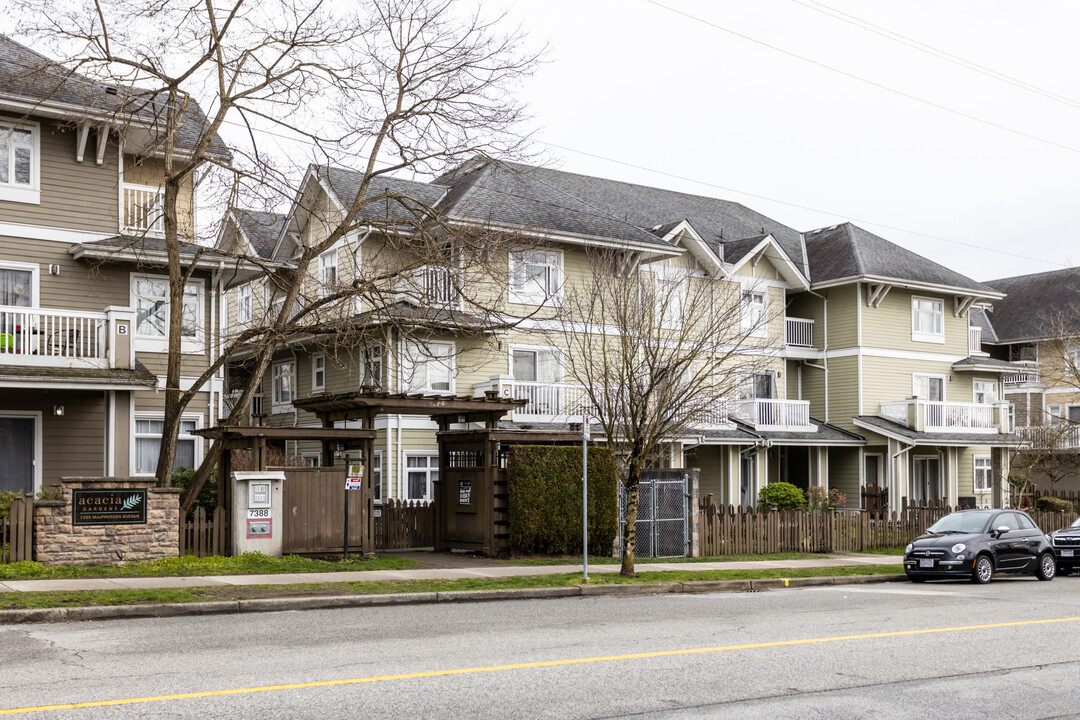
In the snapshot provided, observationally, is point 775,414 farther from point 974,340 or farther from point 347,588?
point 347,588

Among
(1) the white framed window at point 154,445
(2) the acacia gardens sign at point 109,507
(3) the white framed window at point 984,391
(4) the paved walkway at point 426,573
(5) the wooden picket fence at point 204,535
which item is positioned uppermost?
(3) the white framed window at point 984,391

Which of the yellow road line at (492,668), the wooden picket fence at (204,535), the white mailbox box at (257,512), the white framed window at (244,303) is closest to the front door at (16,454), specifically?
the wooden picket fence at (204,535)

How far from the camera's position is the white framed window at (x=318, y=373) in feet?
109

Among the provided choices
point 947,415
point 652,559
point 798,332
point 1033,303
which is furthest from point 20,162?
point 1033,303

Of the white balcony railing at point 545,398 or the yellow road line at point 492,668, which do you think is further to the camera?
the white balcony railing at point 545,398

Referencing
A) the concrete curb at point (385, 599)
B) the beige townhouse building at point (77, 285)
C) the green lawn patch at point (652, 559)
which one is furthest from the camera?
the beige townhouse building at point (77, 285)

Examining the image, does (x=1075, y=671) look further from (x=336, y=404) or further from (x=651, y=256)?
(x=651, y=256)

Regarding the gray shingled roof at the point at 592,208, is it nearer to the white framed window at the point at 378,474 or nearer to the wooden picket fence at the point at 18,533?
the white framed window at the point at 378,474

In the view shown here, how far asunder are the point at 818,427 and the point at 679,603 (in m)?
25.1

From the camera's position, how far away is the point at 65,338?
2239cm

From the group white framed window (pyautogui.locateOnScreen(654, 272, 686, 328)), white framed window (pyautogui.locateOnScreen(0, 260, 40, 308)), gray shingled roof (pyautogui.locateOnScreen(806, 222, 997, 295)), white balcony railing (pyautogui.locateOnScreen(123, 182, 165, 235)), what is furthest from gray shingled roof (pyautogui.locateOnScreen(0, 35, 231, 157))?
gray shingled roof (pyautogui.locateOnScreen(806, 222, 997, 295))

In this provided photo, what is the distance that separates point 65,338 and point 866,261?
28.0 meters

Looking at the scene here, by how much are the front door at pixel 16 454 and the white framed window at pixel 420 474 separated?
33.2 feet

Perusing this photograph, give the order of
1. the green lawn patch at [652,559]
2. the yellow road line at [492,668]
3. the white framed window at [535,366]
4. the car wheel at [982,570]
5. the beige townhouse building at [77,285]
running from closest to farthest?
the yellow road line at [492,668] < the car wheel at [982,570] < the green lawn patch at [652,559] < the beige townhouse building at [77,285] < the white framed window at [535,366]
